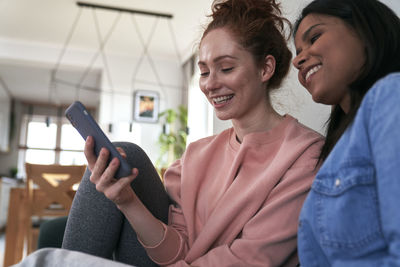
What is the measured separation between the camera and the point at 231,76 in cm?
101

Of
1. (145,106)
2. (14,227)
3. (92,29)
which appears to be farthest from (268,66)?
(145,106)

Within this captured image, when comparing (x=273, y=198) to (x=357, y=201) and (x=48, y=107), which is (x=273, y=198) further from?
(x=48, y=107)

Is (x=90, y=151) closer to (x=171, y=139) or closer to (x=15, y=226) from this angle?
(x=15, y=226)

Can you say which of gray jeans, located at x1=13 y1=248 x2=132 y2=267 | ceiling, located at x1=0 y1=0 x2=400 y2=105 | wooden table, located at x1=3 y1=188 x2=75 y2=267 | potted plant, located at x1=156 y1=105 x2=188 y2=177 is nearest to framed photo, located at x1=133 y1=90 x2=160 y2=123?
potted plant, located at x1=156 y1=105 x2=188 y2=177

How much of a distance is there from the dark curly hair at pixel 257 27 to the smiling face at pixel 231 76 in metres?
0.02

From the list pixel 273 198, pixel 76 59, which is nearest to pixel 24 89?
pixel 76 59

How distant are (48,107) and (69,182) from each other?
25.7 feet

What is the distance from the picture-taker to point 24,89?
26.7 ft

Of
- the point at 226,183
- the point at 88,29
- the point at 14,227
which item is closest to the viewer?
the point at 226,183

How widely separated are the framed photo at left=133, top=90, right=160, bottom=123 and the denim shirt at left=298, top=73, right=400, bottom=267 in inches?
199

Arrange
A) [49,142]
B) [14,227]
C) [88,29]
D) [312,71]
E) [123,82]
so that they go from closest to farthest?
1. [312,71]
2. [14,227]
3. [88,29]
4. [123,82]
5. [49,142]

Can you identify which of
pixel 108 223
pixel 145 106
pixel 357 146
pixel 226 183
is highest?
pixel 145 106

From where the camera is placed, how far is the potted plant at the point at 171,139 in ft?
17.2

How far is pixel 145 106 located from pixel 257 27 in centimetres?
462
